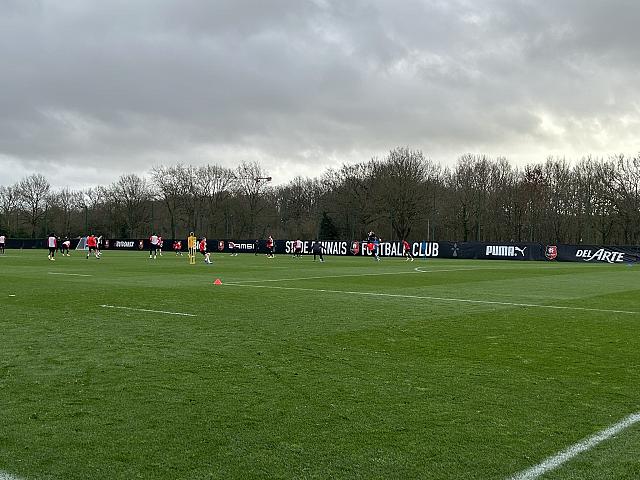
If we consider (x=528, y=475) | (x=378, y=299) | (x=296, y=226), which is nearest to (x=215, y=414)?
(x=528, y=475)

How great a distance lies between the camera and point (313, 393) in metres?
6.59

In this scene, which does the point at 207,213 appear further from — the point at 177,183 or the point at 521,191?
the point at 521,191

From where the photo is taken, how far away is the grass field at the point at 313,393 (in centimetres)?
465

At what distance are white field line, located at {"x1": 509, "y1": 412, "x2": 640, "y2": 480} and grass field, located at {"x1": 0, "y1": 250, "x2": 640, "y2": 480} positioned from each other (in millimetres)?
66

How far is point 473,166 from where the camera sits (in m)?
88.2

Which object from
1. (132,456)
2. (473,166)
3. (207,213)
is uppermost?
(473,166)

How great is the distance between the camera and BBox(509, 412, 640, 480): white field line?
174 inches

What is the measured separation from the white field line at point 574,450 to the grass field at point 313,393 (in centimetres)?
7

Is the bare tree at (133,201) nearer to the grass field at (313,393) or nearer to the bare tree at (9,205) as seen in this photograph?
the bare tree at (9,205)

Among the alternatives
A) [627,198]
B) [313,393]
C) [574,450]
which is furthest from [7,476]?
[627,198]

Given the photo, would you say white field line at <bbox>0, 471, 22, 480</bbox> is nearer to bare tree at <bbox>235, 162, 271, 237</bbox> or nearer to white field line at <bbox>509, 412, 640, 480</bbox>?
white field line at <bbox>509, 412, 640, 480</bbox>

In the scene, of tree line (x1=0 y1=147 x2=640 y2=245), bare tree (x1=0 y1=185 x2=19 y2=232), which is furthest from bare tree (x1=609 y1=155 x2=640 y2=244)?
bare tree (x1=0 y1=185 x2=19 y2=232)

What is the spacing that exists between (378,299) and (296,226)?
8399cm

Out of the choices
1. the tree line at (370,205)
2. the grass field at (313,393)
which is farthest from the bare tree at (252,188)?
the grass field at (313,393)
